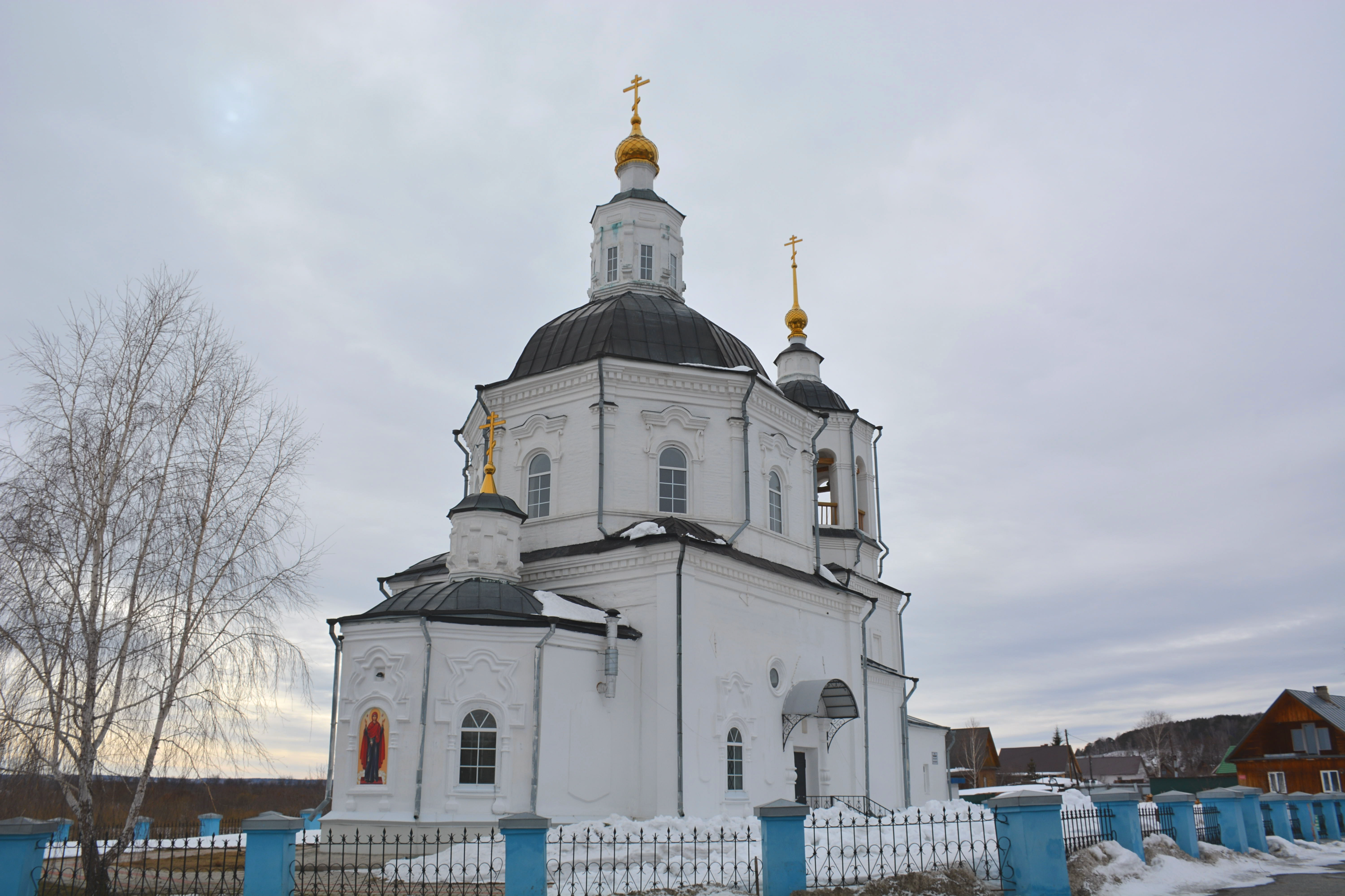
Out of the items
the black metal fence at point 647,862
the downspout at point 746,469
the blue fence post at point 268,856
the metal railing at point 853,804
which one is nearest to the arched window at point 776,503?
the downspout at point 746,469

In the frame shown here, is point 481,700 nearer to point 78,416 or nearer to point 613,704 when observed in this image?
point 613,704

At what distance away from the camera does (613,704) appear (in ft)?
50.4

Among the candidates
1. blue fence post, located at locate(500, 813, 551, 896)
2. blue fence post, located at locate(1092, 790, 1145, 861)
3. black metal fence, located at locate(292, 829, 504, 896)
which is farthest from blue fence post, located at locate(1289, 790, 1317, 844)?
blue fence post, located at locate(500, 813, 551, 896)

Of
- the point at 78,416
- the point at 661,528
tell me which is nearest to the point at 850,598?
the point at 661,528

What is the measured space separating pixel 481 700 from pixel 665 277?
36.6ft

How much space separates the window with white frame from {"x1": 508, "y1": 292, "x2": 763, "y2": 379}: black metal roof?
1663mm

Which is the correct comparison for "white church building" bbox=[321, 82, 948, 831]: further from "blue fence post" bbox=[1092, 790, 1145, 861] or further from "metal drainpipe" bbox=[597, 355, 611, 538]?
"blue fence post" bbox=[1092, 790, 1145, 861]

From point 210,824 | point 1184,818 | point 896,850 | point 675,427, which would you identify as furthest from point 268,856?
point 1184,818

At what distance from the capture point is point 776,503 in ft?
63.7

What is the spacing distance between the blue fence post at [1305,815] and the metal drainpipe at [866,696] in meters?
7.36

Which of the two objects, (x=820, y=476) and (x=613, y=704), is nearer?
(x=613, y=704)

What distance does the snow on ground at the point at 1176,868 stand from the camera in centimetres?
1067

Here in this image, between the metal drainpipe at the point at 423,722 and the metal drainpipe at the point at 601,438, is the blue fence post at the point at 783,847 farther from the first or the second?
the metal drainpipe at the point at 601,438

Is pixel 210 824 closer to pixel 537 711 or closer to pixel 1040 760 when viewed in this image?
pixel 537 711
